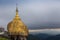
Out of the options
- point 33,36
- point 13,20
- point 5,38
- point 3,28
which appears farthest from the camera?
point 33,36

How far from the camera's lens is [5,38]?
512 inches

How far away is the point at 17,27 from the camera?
13.5 metres

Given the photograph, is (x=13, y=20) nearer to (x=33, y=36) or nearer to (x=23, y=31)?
(x=23, y=31)

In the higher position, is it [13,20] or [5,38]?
[13,20]

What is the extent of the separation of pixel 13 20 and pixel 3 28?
49.8 inches

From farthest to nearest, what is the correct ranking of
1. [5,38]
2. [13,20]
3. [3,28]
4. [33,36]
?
[33,36]
[3,28]
[13,20]
[5,38]

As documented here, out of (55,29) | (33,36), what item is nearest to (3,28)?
(33,36)

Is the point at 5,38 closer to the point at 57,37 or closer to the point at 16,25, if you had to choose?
the point at 16,25

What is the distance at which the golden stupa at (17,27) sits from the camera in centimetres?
1341

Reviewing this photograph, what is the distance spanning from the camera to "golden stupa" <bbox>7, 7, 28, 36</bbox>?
44.0 feet

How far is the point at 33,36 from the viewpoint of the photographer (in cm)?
1617

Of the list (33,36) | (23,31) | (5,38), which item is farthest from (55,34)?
(5,38)

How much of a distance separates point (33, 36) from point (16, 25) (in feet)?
9.55

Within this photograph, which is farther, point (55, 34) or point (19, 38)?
point (55, 34)
